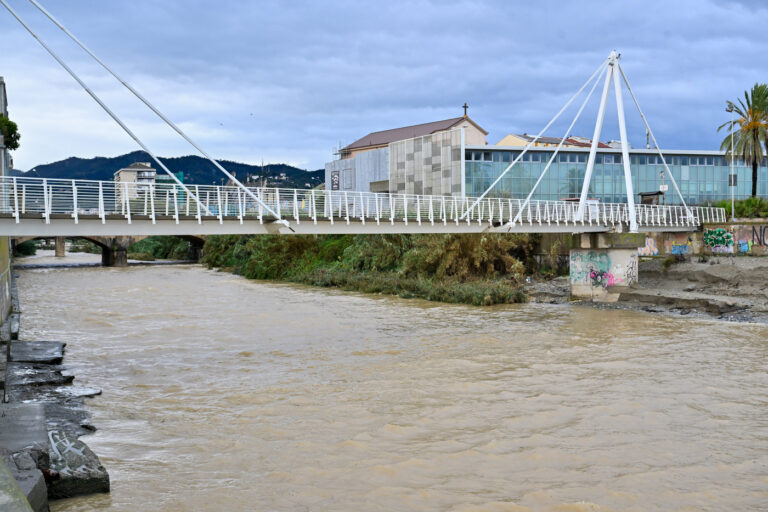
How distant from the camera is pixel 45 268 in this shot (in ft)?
196

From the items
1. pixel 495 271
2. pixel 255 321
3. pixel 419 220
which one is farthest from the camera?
pixel 495 271

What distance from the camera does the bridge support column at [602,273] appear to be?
30.5 meters

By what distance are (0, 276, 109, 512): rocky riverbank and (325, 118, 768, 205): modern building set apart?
38315mm

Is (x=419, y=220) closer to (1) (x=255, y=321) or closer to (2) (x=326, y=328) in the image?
A: (2) (x=326, y=328)

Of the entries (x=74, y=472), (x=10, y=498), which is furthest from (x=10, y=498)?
(x=74, y=472)

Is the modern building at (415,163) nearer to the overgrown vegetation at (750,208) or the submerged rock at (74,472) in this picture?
the overgrown vegetation at (750,208)

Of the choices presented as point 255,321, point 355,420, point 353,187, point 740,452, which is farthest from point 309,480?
point 353,187

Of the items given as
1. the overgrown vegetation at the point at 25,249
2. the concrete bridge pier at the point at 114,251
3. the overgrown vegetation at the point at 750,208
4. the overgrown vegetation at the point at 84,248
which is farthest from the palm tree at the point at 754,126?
the overgrown vegetation at the point at 84,248

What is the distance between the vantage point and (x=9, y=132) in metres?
21.9

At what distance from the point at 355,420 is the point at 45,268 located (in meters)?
57.1

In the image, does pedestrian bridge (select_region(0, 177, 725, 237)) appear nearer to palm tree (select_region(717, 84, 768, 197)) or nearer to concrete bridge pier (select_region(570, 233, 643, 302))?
concrete bridge pier (select_region(570, 233, 643, 302))

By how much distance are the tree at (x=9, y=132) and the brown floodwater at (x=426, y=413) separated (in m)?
6.41

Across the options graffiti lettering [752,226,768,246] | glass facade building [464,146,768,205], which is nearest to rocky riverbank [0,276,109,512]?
graffiti lettering [752,226,768,246]

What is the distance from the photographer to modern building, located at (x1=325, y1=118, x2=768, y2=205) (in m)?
49.3
